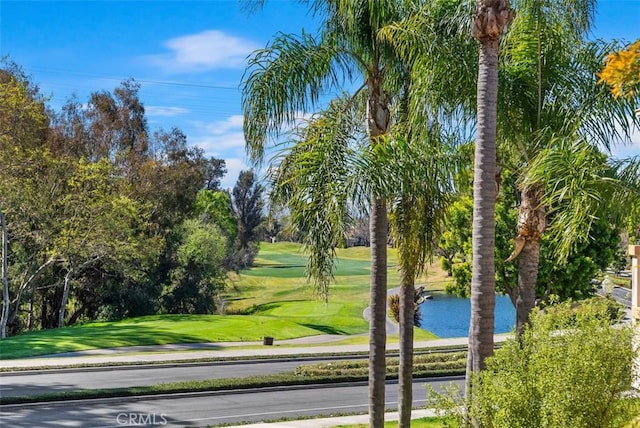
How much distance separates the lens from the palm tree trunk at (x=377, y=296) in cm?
1266

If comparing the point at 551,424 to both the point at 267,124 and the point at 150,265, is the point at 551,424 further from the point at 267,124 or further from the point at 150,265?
the point at 150,265

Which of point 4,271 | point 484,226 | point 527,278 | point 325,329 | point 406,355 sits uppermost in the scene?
point 484,226

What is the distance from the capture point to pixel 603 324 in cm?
889

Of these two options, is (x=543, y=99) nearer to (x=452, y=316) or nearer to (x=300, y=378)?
(x=300, y=378)

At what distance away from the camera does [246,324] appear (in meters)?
39.9

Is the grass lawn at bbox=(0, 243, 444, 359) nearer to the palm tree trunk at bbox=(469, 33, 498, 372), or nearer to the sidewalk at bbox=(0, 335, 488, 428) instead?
the sidewalk at bbox=(0, 335, 488, 428)

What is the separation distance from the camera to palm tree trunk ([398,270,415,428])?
13.6 m

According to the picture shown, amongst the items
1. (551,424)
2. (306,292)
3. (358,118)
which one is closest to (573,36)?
(358,118)

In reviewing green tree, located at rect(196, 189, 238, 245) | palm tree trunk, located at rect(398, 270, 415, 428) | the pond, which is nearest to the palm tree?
palm tree trunk, located at rect(398, 270, 415, 428)

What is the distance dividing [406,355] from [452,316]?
44584 millimetres

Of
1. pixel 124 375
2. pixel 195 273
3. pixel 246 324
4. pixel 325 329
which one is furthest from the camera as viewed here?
pixel 195 273

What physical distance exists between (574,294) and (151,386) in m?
21.6

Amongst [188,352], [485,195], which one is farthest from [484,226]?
[188,352]

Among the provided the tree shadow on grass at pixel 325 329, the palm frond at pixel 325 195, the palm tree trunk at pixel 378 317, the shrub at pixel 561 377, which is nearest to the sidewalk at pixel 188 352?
the tree shadow on grass at pixel 325 329
